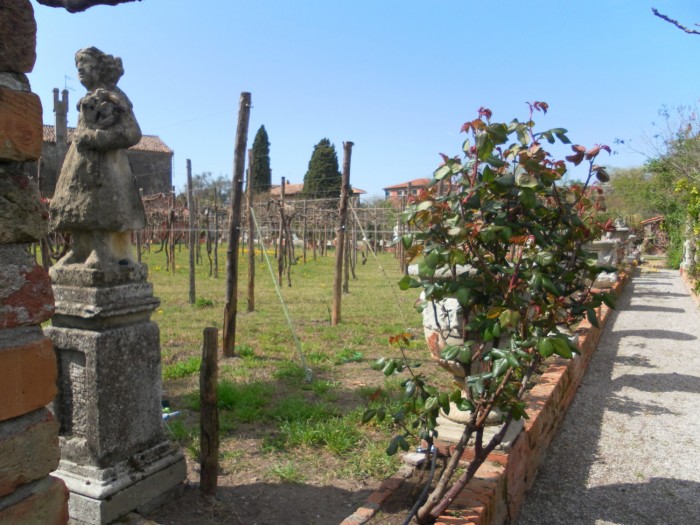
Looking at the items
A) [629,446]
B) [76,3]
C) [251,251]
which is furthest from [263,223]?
[76,3]

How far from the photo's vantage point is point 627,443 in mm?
4215

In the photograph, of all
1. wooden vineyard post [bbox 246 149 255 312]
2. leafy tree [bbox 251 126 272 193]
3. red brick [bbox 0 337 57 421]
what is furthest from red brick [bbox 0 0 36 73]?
leafy tree [bbox 251 126 272 193]

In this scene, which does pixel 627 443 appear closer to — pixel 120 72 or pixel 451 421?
pixel 451 421

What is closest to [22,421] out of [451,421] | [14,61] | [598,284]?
[14,61]

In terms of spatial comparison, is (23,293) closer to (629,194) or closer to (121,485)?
(121,485)

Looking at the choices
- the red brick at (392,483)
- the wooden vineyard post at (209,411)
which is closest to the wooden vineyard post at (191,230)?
the wooden vineyard post at (209,411)

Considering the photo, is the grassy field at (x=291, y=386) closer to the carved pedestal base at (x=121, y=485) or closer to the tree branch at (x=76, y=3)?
the carved pedestal base at (x=121, y=485)

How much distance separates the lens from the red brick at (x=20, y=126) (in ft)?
3.64

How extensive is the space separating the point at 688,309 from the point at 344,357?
7950mm

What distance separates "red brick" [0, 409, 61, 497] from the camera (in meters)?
1.13

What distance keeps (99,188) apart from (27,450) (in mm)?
1973

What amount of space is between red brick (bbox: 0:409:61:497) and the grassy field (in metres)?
2.22

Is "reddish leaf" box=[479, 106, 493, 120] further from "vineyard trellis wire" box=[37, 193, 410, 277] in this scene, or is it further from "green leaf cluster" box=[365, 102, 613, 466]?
"vineyard trellis wire" box=[37, 193, 410, 277]

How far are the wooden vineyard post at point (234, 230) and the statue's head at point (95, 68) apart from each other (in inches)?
115
